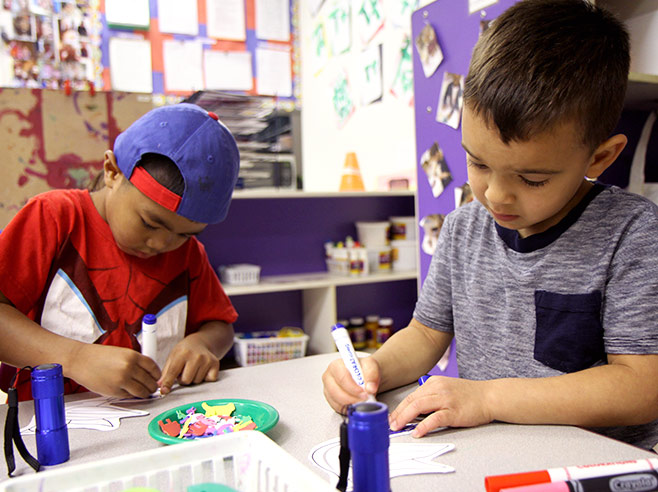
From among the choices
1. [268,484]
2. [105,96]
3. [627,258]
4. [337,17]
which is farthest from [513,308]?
[337,17]

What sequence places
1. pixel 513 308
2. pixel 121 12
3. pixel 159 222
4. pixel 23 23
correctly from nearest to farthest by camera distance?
1. pixel 513 308
2. pixel 159 222
3. pixel 23 23
4. pixel 121 12

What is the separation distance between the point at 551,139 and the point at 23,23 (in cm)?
304

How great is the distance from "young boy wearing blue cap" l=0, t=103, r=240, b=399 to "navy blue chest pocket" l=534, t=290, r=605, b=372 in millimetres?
512

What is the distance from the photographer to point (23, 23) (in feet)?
9.41

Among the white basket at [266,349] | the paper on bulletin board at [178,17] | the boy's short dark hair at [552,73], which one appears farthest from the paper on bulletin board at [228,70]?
the boy's short dark hair at [552,73]

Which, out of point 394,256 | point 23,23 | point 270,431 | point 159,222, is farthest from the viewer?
point 23,23

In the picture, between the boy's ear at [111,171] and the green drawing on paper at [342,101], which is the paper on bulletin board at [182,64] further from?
the boy's ear at [111,171]

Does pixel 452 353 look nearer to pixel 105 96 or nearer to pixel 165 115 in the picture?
pixel 165 115

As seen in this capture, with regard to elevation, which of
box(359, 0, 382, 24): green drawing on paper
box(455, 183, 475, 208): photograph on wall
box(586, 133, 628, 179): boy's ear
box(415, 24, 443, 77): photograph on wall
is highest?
box(359, 0, 382, 24): green drawing on paper

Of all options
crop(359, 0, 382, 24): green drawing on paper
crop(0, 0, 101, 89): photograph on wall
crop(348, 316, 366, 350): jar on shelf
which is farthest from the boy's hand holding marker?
crop(0, 0, 101, 89): photograph on wall

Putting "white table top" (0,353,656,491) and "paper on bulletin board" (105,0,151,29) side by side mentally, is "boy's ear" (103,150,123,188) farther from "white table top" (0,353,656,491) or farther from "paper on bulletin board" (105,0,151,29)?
"paper on bulletin board" (105,0,151,29)

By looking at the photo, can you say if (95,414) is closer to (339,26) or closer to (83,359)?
(83,359)

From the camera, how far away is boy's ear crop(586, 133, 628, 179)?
0.73 metres

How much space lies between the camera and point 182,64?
327 cm
